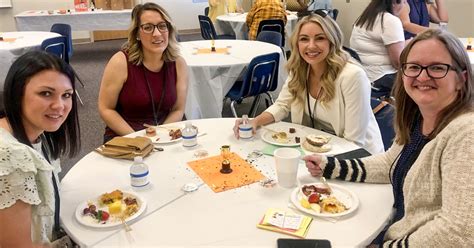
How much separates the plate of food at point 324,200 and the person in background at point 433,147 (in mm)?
154

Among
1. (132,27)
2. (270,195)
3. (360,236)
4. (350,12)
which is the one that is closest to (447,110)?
(360,236)

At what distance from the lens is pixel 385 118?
2.27 meters

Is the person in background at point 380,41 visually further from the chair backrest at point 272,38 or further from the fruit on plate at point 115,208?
the fruit on plate at point 115,208

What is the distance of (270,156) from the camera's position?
6.00 ft

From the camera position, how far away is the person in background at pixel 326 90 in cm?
210

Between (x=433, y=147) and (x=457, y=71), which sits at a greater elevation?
(x=457, y=71)

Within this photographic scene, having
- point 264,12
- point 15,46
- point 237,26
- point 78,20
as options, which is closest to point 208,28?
point 237,26

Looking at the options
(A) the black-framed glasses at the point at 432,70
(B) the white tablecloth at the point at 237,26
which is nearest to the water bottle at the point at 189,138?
(A) the black-framed glasses at the point at 432,70

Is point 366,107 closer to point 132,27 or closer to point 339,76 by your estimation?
point 339,76

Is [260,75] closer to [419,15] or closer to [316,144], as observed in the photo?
[316,144]

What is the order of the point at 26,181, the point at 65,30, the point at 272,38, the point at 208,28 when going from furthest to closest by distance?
the point at 208,28
the point at 65,30
the point at 272,38
the point at 26,181

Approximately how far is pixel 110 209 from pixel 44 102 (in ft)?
1.33

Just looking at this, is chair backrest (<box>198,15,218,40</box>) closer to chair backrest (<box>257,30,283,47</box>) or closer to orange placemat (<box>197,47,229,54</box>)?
chair backrest (<box>257,30,283,47</box>)

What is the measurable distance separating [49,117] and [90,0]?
7640 mm
